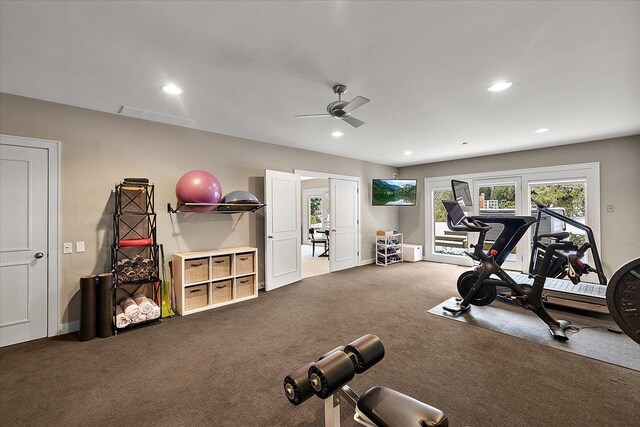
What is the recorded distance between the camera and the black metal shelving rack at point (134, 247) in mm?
3375

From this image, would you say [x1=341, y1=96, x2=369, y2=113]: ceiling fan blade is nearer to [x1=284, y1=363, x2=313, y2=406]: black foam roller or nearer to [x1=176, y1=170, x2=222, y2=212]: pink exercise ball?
[x1=176, y1=170, x2=222, y2=212]: pink exercise ball

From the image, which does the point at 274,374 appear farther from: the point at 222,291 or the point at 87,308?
the point at 87,308

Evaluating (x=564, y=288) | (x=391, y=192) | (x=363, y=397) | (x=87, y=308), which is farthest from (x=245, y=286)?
(x=564, y=288)

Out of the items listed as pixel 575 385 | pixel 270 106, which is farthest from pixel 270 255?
pixel 575 385

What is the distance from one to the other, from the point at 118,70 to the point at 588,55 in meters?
4.21

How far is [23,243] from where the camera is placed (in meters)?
3.04

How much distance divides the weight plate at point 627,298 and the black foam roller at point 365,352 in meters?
1.82

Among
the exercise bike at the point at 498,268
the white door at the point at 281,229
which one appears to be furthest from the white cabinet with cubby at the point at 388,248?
the exercise bike at the point at 498,268

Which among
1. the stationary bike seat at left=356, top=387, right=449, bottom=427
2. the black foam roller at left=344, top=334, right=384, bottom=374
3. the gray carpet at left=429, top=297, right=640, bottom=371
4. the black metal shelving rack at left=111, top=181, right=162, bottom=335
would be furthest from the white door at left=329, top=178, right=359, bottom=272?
the stationary bike seat at left=356, top=387, right=449, bottom=427

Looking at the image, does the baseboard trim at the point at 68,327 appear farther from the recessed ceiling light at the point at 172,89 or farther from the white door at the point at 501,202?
the white door at the point at 501,202

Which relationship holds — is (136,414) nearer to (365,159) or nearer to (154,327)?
(154,327)

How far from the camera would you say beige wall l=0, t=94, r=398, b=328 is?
128 inches

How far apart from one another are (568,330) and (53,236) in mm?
6137

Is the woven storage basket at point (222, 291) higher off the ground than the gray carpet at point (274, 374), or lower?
higher
